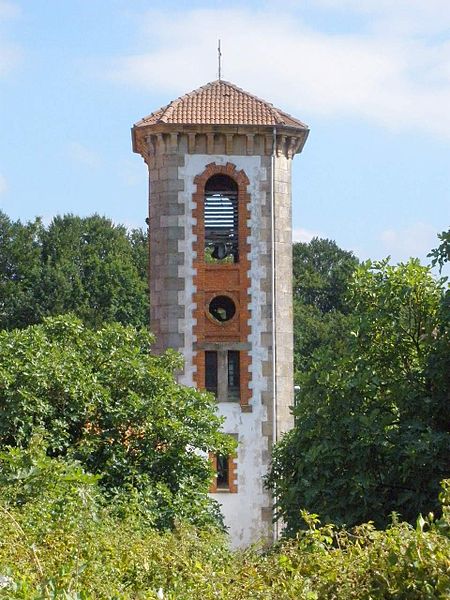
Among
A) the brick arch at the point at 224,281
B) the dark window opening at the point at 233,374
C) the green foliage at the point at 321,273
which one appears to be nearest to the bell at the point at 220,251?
the brick arch at the point at 224,281

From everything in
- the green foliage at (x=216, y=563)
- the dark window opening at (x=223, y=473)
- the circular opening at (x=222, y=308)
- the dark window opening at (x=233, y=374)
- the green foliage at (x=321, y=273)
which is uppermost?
the green foliage at (x=321, y=273)

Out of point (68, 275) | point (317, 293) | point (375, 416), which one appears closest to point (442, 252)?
point (375, 416)

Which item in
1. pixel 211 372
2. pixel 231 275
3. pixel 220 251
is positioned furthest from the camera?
pixel 220 251

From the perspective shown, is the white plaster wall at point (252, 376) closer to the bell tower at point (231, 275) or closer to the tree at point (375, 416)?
the bell tower at point (231, 275)

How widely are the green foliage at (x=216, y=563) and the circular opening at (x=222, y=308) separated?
715 inches

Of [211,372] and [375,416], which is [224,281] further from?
[375,416]

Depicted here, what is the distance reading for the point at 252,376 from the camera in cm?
3547

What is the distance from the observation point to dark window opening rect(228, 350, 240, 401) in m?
35.5

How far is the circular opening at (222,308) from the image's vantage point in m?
35.7

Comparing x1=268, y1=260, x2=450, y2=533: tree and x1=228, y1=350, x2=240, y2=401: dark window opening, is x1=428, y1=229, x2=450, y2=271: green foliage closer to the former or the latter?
x1=268, y1=260, x2=450, y2=533: tree

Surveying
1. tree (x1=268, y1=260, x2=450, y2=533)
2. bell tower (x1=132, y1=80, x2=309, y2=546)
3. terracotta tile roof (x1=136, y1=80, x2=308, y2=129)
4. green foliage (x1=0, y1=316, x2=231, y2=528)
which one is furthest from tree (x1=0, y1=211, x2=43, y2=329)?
tree (x1=268, y1=260, x2=450, y2=533)

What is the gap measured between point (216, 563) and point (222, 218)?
2200 cm

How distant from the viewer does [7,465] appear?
2200cm

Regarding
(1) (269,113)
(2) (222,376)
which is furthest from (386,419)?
(1) (269,113)
